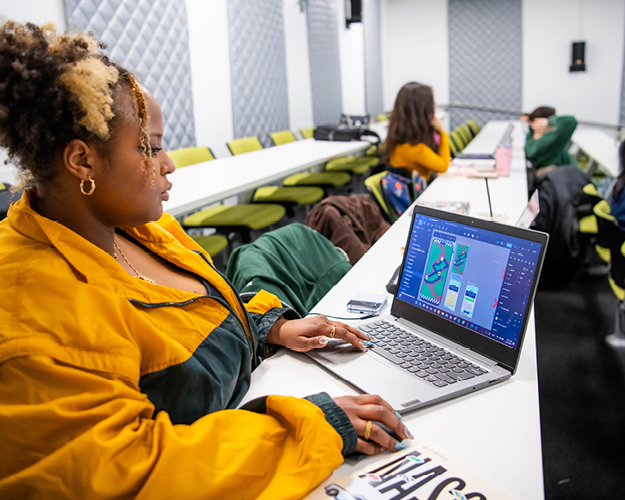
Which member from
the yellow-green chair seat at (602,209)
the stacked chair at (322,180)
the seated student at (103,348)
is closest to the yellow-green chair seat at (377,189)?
the yellow-green chair seat at (602,209)

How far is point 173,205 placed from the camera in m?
2.21

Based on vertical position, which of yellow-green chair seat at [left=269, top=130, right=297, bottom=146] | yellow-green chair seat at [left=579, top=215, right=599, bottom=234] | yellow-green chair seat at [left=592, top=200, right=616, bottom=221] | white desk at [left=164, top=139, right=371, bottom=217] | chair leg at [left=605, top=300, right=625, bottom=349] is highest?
yellow-green chair seat at [left=269, top=130, right=297, bottom=146]

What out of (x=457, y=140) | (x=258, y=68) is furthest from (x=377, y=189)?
(x=457, y=140)

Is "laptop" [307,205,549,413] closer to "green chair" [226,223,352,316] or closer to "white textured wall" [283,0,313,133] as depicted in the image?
"green chair" [226,223,352,316]

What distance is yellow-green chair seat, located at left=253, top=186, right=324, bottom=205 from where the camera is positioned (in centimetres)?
380

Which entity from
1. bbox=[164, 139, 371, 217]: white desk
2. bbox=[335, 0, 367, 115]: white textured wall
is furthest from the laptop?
bbox=[335, 0, 367, 115]: white textured wall

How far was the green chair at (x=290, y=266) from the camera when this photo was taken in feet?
4.66

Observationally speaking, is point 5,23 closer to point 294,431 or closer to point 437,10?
point 294,431

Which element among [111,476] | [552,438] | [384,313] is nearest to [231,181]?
[384,313]

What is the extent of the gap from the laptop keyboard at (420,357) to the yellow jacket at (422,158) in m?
2.60

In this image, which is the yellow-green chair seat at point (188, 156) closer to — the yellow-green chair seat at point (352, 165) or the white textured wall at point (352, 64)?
the yellow-green chair seat at point (352, 165)

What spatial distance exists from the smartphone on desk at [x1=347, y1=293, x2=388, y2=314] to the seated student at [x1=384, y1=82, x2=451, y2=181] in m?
2.39

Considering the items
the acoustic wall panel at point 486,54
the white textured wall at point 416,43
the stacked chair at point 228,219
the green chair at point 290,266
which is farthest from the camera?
the white textured wall at point 416,43

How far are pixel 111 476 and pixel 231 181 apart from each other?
2.38 meters
